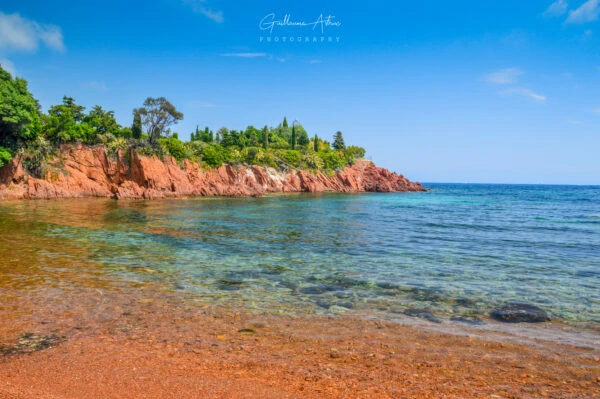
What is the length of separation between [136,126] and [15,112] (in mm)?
24312

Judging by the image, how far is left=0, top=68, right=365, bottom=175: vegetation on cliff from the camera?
46056 mm

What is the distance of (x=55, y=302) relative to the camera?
29.1 feet

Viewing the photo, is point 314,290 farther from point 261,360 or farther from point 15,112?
point 15,112

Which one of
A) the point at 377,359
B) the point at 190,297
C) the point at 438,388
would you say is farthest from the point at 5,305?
the point at 438,388

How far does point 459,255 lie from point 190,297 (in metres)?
12.4

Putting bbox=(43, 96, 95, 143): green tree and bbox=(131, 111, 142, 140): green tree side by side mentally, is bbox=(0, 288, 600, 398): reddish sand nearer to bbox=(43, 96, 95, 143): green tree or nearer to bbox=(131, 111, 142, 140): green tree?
bbox=(43, 96, 95, 143): green tree

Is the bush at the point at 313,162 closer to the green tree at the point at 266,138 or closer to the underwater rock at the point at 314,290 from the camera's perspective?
the green tree at the point at 266,138

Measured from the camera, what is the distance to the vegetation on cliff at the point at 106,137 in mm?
46056

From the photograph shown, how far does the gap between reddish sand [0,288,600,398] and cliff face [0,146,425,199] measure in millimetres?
51986

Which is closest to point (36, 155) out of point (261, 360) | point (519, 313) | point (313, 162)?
point (261, 360)

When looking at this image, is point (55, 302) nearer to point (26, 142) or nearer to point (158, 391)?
point (158, 391)

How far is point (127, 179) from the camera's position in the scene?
62750 millimetres

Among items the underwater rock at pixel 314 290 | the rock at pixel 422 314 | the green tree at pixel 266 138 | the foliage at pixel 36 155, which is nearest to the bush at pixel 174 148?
the foliage at pixel 36 155

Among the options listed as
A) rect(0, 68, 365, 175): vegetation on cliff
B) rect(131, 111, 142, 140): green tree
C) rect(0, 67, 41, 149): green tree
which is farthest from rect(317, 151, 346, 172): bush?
rect(0, 67, 41, 149): green tree
